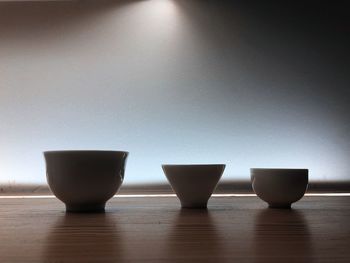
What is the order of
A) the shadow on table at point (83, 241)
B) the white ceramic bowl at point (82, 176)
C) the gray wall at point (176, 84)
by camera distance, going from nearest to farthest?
the shadow on table at point (83, 241) → the white ceramic bowl at point (82, 176) → the gray wall at point (176, 84)

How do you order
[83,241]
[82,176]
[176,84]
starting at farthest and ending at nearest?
1. [176,84]
2. [82,176]
3. [83,241]

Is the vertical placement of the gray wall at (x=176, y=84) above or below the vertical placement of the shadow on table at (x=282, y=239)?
above

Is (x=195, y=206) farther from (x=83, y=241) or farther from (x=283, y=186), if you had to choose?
(x=83, y=241)

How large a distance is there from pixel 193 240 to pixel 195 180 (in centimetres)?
37

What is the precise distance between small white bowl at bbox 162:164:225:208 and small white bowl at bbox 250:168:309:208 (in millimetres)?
89

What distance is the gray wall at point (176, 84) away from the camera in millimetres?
1846

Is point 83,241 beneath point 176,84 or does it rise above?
beneath

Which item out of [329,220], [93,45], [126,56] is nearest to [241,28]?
[126,56]

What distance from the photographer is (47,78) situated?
189 centimetres

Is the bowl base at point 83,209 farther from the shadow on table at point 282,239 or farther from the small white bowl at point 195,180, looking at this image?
the shadow on table at point 282,239

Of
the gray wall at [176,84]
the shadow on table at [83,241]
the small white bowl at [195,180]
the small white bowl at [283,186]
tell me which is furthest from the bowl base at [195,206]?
the gray wall at [176,84]

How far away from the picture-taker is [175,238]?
41cm

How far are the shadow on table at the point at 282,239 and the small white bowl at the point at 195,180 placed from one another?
17 centimetres

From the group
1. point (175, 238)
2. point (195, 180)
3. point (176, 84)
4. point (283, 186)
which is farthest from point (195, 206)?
point (176, 84)
